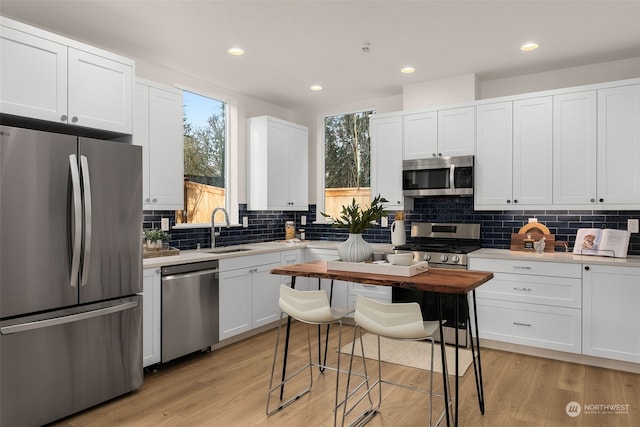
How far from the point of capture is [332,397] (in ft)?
9.71

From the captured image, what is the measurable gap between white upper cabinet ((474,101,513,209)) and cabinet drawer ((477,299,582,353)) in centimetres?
101

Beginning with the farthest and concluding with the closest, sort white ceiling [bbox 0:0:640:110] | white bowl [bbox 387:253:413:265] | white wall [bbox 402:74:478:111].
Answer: white wall [bbox 402:74:478:111] → white ceiling [bbox 0:0:640:110] → white bowl [bbox 387:253:413:265]

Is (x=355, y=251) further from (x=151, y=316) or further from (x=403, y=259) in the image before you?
(x=151, y=316)

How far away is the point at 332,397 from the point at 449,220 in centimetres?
253

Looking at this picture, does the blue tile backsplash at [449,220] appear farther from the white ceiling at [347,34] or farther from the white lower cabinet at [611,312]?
the white ceiling at [347,34]

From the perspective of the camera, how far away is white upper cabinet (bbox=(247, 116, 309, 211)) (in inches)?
195

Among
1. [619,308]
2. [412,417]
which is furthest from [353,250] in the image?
[619,308]

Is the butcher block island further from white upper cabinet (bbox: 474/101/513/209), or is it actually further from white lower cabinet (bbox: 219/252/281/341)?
white upper cabinet (bbox: 474/101/513/209)

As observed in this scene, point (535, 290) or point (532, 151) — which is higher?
point (532, 151)

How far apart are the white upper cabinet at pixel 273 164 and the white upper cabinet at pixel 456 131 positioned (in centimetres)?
184

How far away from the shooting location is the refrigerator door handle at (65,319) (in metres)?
2.37

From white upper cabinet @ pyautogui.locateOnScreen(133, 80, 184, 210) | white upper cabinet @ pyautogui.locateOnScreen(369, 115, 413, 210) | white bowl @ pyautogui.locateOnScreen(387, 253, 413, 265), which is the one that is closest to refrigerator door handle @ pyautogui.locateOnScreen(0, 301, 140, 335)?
white upper cabinet @ pyautogui.locateOnScreen(133, 80, 184, 210)

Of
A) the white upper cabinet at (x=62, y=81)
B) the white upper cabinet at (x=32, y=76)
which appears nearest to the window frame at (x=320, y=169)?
the white upper cabinet at (x=62, y=81)

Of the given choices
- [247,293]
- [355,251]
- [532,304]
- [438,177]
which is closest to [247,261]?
[247,293]
